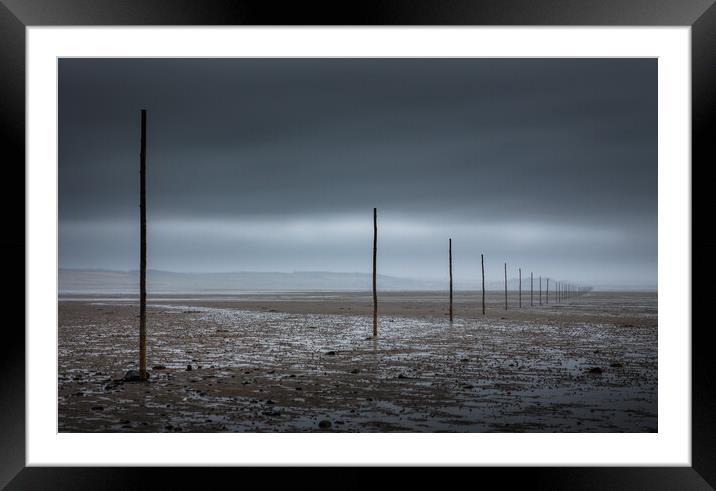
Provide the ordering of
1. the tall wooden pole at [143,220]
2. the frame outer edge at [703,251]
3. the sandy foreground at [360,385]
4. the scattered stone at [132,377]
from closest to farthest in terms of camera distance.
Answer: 1. the frame outer edge at [703,251]
2. the sandy foreground at [360,385]
3. the tall wooden pole at [143,220]
4. the scattered stone at [132,377]

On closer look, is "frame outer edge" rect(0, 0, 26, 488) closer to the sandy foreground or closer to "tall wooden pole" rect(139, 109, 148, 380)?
the sandy foreground

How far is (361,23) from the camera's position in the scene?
5.88 meters

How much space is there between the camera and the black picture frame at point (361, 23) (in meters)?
5.74

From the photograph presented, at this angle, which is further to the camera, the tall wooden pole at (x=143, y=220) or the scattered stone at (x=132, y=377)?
the scattered stone at (x=132, y=377)

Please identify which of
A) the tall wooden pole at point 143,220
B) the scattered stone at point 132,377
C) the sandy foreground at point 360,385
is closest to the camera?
the sandy foreground at point 360,385

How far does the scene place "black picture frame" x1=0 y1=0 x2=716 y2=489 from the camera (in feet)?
18.8

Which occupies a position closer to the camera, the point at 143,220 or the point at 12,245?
the point at 12,245

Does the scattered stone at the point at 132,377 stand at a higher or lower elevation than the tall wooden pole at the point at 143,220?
lower

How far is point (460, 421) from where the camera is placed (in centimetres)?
816

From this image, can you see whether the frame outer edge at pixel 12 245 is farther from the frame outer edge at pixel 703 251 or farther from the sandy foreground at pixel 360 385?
the frame outer edge at pixel 703 251

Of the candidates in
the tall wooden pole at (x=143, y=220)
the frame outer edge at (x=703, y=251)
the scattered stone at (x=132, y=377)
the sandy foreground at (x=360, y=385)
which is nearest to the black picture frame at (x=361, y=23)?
the frame outer edge at (x=703, y=251)

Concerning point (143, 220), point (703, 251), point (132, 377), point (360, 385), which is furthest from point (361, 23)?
point (132, 377)

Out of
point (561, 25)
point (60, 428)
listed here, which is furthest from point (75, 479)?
point (561, 25)

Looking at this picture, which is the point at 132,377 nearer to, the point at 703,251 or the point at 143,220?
the point at 143,220
